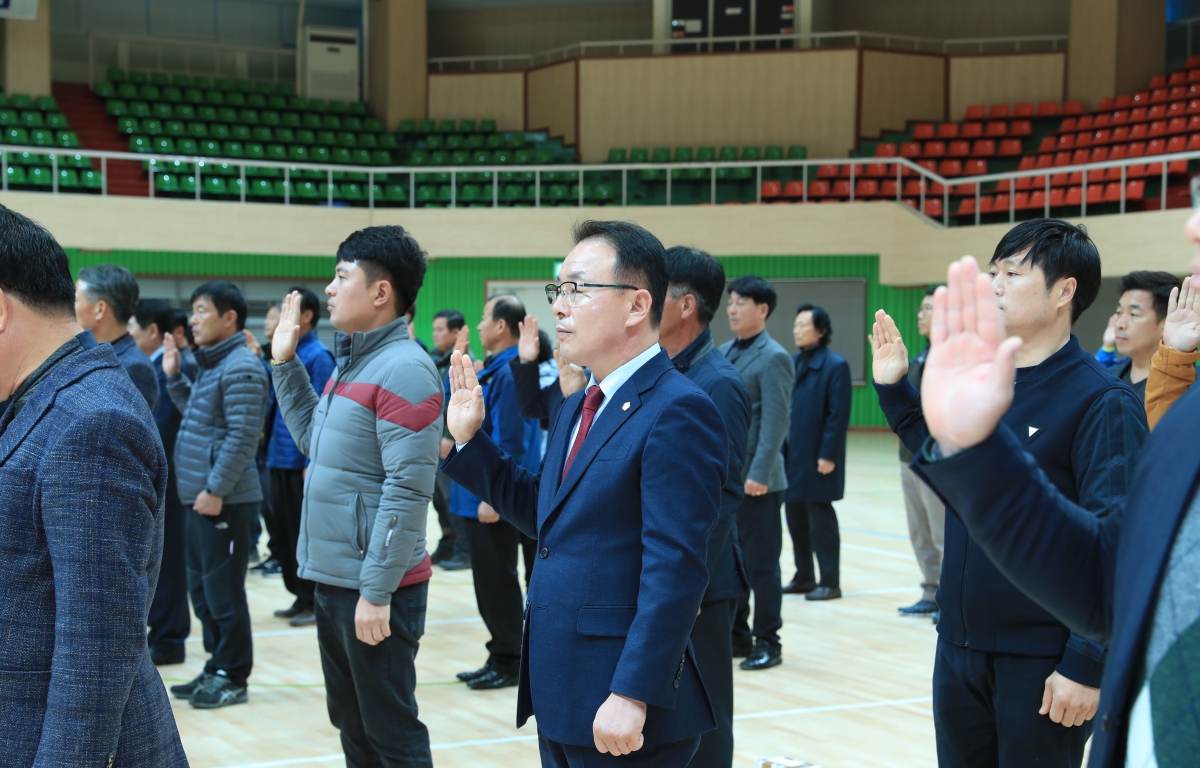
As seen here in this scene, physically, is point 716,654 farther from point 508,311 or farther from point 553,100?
point 553,100

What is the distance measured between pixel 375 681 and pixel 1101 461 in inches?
74.9

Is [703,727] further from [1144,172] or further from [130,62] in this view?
[130,62]

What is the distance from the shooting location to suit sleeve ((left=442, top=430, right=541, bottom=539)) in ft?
8.05

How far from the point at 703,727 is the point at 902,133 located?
17433 millimetres

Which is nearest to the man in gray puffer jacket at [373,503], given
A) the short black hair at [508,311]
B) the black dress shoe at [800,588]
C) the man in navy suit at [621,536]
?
the man in navy suit at [621,536]

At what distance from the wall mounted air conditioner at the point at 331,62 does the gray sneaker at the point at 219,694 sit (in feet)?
57.1

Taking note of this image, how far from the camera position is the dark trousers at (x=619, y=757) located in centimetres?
214

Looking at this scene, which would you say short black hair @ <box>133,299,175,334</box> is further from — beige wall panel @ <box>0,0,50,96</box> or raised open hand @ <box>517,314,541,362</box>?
beige wall panel @ <box>0,0,50,96</box>

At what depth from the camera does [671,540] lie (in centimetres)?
208

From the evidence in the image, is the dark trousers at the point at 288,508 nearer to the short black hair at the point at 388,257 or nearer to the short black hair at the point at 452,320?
the short black hair at the point at 452,320

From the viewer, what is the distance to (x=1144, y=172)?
14375 millimetres

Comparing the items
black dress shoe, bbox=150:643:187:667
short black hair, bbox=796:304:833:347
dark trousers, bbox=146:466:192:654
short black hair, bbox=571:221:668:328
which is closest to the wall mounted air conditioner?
short black hair, bbox=796:304:833:347

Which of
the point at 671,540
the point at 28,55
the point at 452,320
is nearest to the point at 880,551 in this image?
the point at 452,320

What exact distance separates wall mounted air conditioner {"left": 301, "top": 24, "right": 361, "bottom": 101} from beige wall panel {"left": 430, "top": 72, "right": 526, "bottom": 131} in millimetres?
A: 1705
